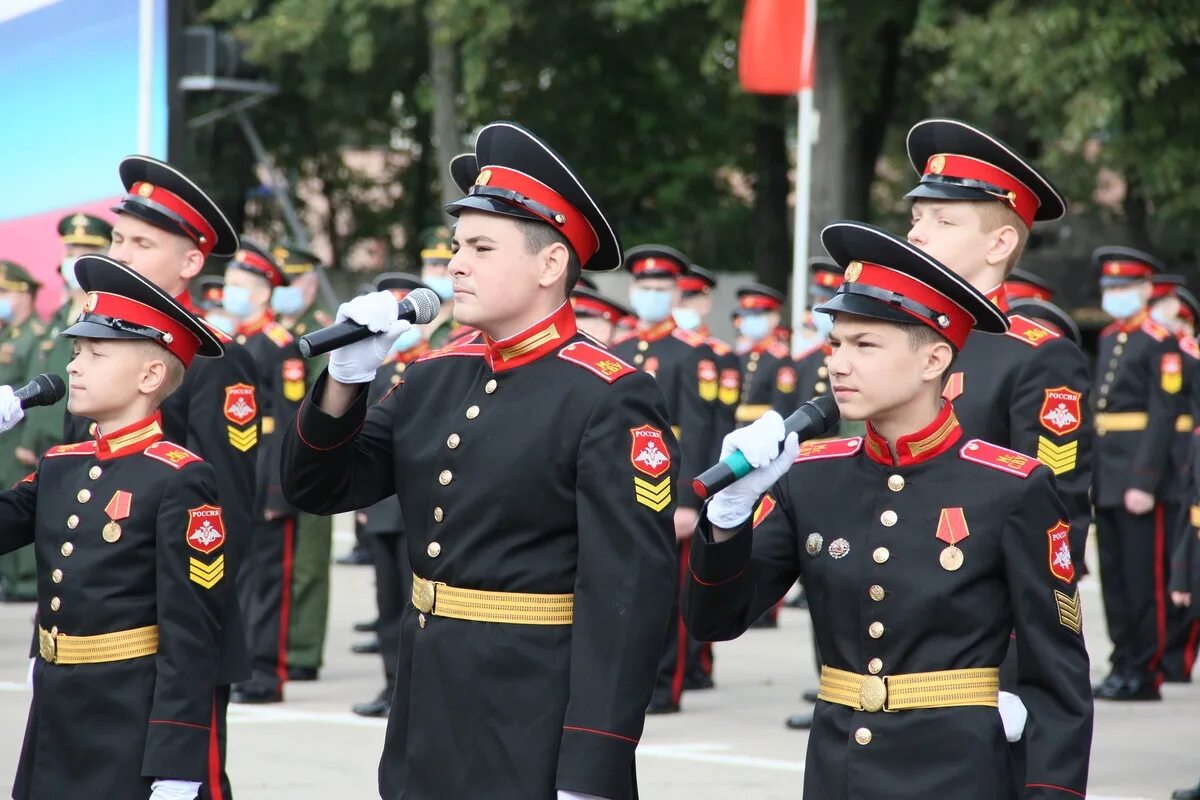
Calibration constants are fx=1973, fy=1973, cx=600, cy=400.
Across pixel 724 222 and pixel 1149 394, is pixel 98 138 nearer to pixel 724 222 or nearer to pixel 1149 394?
pixel 1149 394

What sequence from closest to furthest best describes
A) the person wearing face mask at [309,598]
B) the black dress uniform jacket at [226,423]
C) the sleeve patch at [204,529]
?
the sleeve patch at [204,529] < the black dress uniform jacket at [226,423] < the person wearing face mask at [309,598]

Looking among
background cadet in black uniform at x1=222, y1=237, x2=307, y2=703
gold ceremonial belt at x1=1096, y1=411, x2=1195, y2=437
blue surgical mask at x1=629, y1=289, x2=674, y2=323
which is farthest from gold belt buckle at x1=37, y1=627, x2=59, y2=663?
gold ceremonial belt at x1=1096, y1=411, x2=1195, y2=437

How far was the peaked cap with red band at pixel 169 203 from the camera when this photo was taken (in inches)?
253

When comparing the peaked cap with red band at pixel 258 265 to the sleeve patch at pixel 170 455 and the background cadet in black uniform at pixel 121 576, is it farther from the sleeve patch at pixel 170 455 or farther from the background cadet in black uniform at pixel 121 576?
the sleeve patch at pixel 170 455

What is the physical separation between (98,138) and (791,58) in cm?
752

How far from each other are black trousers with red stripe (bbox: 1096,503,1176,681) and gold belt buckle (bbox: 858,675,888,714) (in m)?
6.84

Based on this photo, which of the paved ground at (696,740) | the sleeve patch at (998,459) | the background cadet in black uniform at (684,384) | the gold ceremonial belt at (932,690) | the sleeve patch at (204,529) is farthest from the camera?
the background cadet in black uniform at (684,384)

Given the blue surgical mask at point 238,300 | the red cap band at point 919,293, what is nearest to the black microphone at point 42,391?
the red cap band at point 919,293

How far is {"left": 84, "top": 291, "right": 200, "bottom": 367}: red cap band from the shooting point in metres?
5.25

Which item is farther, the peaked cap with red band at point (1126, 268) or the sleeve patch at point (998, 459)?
the peaked cap with red band at point (1126, 268)

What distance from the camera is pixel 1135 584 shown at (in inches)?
426

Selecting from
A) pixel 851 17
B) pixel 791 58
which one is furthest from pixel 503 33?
pixel 791 58

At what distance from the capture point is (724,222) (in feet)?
97.2

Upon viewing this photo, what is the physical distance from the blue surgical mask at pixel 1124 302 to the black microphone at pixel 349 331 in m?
8.10
